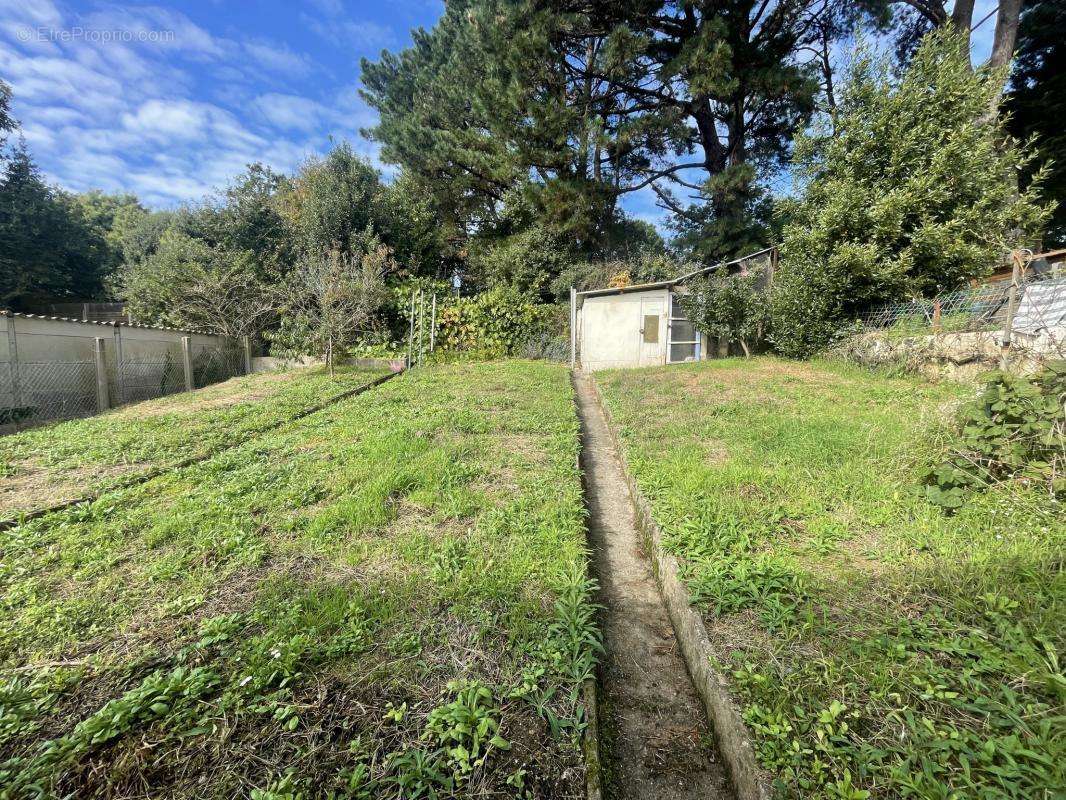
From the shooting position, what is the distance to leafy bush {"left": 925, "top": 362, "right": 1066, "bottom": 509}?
2.45 m

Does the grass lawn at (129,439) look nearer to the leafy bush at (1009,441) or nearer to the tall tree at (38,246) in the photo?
the leafy bush at (1009,441)

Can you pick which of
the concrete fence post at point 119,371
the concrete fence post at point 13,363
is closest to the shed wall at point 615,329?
the concrete fence post at point 119,371

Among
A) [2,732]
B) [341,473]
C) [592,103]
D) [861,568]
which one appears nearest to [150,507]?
[341,473]

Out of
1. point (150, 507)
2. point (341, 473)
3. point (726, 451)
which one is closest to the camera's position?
point (150, 507)

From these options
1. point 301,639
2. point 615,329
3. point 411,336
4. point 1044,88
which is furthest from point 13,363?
point 1044,88

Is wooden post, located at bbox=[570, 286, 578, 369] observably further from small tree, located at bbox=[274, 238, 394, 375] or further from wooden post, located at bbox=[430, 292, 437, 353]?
small tree, located at bbox=[274, 238, 394, 375]

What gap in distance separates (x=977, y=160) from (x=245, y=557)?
11.7 m

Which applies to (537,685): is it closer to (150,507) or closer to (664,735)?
(664,735)

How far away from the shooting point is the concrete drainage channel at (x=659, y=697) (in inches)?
58.1

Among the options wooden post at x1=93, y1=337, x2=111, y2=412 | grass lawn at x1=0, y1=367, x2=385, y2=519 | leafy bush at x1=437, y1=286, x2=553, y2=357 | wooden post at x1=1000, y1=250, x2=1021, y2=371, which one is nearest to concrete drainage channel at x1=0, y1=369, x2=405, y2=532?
grass lawn at x1=0, y1=367, x2=385, y2=519

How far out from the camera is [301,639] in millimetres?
1823

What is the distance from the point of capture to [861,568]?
2.26 metres

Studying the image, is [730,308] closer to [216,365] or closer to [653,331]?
[653,331]

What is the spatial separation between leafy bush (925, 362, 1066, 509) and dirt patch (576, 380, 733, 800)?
6.58ft
